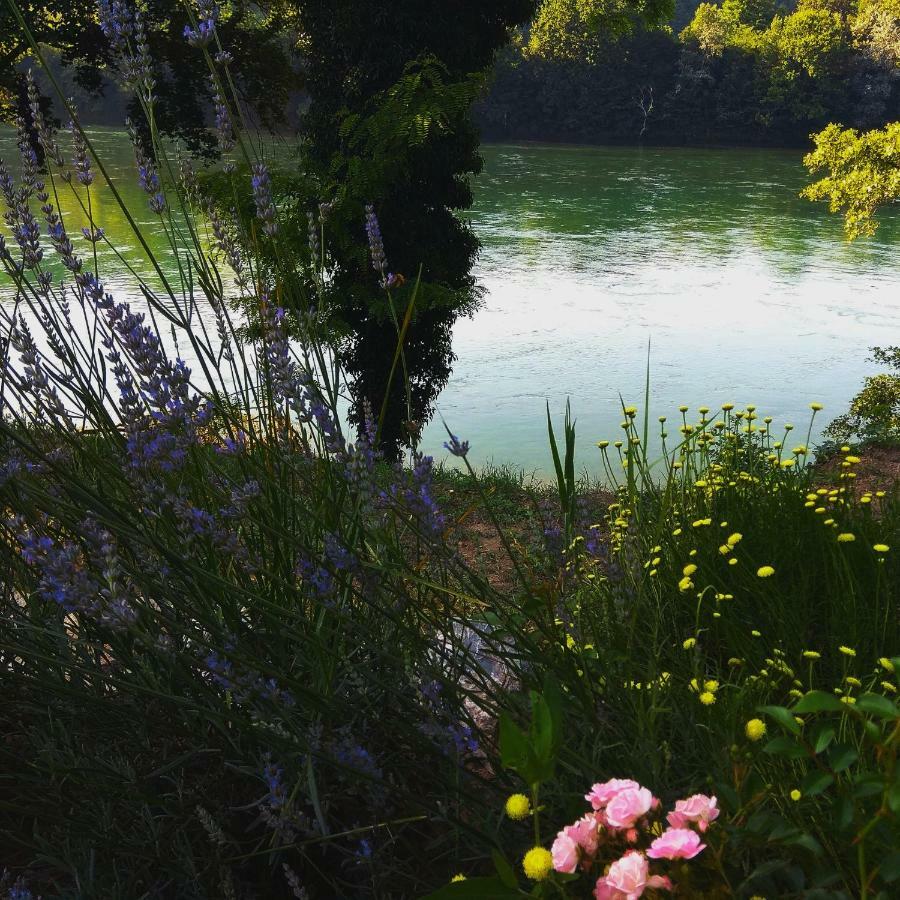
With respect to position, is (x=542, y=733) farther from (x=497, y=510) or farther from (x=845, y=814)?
(x=497, y=510)

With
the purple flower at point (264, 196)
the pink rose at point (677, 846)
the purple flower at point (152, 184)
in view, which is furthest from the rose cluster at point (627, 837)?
the purple flower at point (152, 184)

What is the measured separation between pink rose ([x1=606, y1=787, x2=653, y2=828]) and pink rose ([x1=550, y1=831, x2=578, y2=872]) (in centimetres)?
5

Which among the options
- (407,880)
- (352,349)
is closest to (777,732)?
(407,880)

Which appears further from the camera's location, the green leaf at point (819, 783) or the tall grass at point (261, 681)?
the tall grass at point (261, 681)

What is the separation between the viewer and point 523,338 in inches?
677

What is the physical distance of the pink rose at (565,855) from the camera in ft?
3.17

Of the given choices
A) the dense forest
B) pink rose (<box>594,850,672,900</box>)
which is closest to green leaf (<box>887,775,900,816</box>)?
pink rose (<box>594,850,672,900</box>)

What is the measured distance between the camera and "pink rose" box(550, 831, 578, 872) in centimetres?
97

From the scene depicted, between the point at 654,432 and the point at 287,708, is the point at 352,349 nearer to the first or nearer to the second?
the point at 654,432

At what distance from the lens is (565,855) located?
3.19 ft

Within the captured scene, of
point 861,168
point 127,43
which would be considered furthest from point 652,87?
point 127,43

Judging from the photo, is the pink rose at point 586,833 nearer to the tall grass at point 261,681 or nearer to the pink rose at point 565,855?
the pink rose at point 565,855

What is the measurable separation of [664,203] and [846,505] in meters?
30.4

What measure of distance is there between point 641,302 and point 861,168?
22.7 feet
